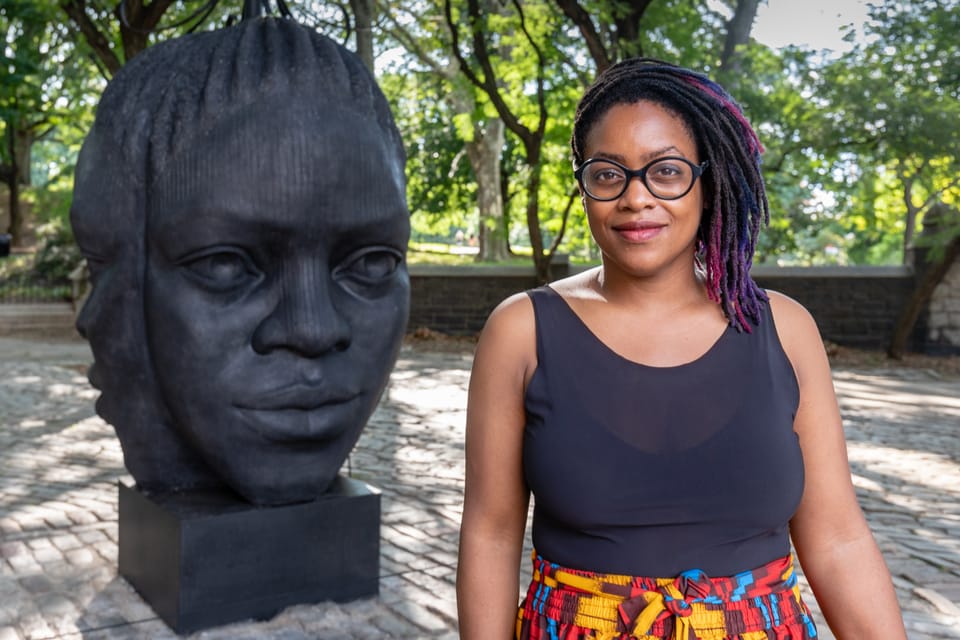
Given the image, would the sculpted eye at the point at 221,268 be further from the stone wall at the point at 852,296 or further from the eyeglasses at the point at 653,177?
the stone wall at the point at 852,296

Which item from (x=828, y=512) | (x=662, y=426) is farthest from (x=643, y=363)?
(x=828, y=512)

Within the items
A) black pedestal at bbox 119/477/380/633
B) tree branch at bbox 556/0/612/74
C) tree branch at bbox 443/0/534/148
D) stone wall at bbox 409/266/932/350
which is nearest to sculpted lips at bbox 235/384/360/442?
black pedestal at bbox 119/477/380/633

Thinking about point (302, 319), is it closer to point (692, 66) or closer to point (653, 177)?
point (653, 177)

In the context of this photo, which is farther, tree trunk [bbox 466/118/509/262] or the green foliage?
tree trunk [bbox 466/118/509/262]

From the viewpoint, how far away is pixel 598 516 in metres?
1.61

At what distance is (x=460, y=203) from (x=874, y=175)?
1221cm

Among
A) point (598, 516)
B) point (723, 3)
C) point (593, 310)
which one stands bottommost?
point (598, 516)

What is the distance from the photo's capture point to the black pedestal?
3.67 meters

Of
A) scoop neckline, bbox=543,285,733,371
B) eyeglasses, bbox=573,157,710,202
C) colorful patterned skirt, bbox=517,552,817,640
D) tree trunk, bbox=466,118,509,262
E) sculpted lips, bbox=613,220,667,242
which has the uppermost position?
tree trunk, bbox=466,118,509,262

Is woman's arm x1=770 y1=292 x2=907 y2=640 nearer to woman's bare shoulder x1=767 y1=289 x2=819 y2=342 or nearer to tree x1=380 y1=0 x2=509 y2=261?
woman's bare shoulder x1=767 y1=289 x2=819 y2=342

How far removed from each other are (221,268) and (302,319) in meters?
0.35

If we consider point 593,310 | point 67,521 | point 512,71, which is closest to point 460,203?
point 512,71

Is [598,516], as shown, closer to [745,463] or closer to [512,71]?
[745,463]

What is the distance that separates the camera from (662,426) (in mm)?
1606
